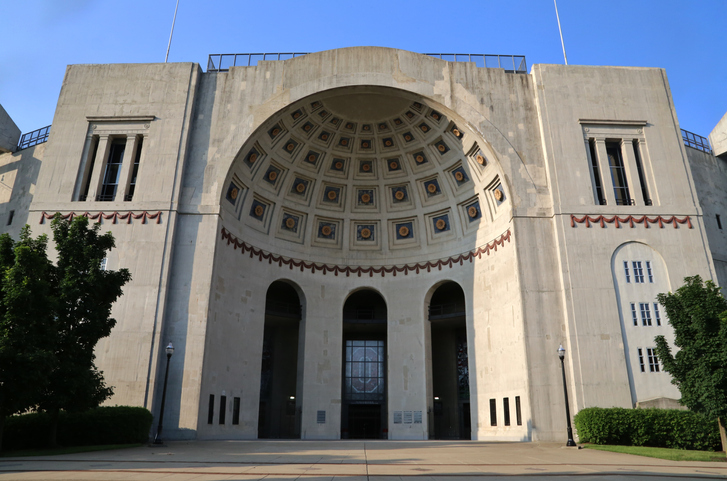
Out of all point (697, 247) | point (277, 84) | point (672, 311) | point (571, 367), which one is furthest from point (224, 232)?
point (697, 247)

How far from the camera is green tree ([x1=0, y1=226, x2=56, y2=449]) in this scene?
14258 mm

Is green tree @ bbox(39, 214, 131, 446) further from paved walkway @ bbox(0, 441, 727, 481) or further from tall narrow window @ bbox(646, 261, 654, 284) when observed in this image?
tall narrow window @ bbox(646, 261, 654, 284)

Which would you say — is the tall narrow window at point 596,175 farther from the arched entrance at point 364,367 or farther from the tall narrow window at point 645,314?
the arched entrance at point 364,367

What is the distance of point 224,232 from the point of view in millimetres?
27469

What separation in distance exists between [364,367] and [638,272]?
18.8 meters

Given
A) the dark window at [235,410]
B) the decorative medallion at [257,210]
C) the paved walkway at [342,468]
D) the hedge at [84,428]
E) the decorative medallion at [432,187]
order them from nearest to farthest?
the paved walkway at [342,468]
the hedge at [84,428]
the dark window at [235,410]
the decorative medallion at [257,210]
the decorative medallion at [432,187]

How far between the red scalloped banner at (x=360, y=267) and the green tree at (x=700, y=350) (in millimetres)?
11018

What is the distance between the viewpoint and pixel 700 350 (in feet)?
52.7

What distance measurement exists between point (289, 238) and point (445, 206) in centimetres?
1013

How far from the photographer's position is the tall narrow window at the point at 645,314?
78.2 feet

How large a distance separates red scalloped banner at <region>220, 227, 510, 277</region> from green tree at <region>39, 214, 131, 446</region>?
30.8ft

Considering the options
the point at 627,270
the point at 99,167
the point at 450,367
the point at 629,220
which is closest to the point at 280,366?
the point at 450,367

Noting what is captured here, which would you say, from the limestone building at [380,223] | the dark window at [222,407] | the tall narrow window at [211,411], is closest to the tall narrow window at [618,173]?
the limestone building at [380,223]

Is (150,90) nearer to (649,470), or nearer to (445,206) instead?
(445,206)
